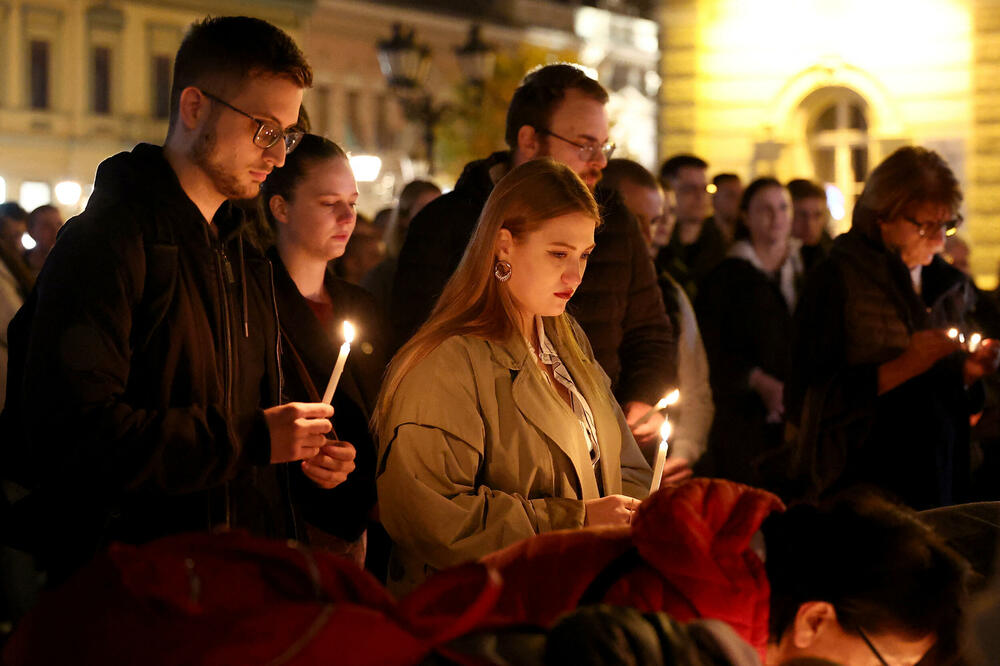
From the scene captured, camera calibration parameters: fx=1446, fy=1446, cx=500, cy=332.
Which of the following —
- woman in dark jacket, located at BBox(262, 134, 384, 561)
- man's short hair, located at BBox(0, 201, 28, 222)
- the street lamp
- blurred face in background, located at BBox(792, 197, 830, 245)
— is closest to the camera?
woman in dark jacket, located at BBox(262, 134, 384, 561)

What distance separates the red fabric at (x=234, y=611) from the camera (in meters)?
2.16

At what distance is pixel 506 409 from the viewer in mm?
3791

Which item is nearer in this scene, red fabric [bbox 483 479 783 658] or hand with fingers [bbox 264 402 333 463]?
red fabric [bbox 483 479 783 658]

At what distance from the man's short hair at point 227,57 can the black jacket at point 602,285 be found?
1446 millimetres

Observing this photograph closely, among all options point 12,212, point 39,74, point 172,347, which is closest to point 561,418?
point 172,347

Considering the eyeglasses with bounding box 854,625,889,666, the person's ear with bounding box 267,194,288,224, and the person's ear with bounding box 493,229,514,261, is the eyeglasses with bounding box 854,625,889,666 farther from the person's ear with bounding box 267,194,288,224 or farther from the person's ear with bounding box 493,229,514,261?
the person's ear with bounding box 267,194,288,224

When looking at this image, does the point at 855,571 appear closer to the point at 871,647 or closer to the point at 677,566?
the point at 871,647

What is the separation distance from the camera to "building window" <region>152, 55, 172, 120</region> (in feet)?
147

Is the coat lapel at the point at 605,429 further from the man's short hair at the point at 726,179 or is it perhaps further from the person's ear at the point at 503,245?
the man's short hair at the point at 726,179

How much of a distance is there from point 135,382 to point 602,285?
2.37 metres

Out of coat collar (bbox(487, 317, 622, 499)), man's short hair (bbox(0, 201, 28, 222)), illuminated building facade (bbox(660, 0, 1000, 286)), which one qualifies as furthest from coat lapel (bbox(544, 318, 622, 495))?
illuminated building facade (bbox(660, 0, 1000, 286))

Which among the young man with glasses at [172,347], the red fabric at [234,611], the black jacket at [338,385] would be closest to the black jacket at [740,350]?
the black jacket at [338,385]

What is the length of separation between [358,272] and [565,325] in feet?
16.2

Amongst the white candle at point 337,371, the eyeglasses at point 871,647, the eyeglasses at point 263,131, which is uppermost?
the eyeglasses at point 263,131
